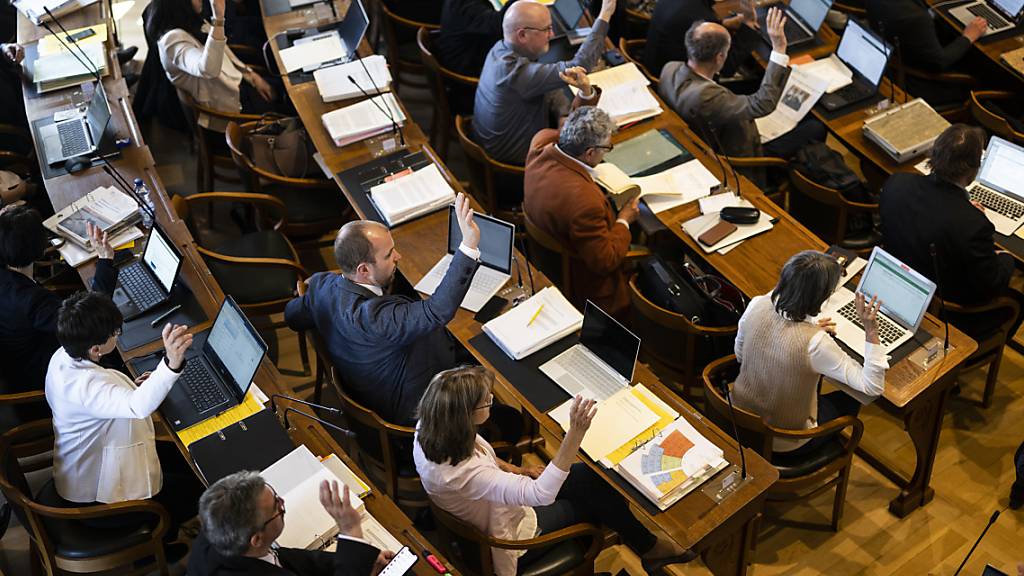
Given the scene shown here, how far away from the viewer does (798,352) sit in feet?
13.5

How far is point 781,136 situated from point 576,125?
1743mm

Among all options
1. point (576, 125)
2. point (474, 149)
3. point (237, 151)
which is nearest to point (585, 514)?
point (576, 125)

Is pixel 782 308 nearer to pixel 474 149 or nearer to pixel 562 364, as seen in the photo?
pixel 562 364

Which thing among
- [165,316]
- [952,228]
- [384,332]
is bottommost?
[165,316]

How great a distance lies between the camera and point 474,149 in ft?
18.8

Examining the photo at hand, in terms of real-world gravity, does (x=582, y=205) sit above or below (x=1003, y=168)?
above

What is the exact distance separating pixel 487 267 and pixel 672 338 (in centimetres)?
93

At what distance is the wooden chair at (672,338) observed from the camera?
15.2ft

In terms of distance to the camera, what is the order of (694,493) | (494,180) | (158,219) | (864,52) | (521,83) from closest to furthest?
(694,493), (158,219), (521,83), (494,180), (864,52)

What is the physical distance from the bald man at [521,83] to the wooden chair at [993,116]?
228 centimetres

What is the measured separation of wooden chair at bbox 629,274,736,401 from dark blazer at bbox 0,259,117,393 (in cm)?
246

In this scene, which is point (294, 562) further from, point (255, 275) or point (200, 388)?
point (255, 275)

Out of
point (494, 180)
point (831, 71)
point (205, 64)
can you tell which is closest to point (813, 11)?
point (831, 71)

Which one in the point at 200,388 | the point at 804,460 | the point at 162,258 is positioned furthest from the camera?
the point at 162,258
